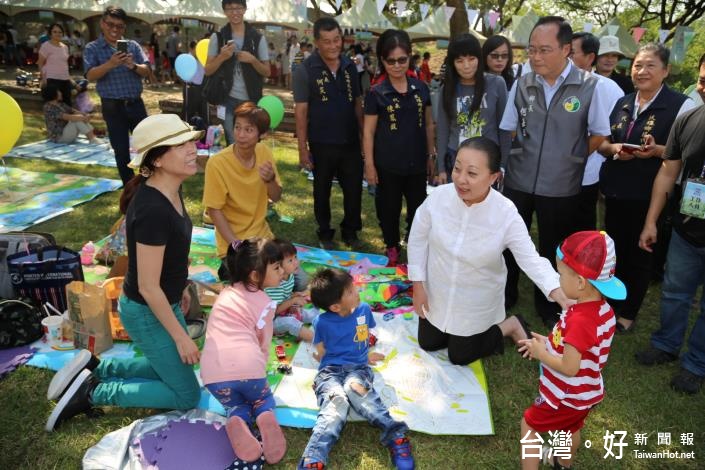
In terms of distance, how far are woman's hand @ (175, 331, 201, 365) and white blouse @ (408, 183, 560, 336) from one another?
1284 mm

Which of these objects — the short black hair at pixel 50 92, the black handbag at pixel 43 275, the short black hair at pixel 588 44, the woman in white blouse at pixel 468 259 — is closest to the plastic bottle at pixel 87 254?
the black handbag at pixel 43 275

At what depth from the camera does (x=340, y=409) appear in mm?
2621

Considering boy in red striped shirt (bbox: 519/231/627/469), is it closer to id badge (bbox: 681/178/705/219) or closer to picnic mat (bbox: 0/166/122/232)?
id badge (bbox: 681/178/705/219)

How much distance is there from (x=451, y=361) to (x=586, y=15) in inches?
1076

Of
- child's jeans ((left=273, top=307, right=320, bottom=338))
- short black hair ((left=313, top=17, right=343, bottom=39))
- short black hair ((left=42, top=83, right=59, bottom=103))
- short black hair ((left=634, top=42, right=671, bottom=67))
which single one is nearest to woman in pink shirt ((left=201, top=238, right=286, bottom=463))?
child's jeans ((left=273, top=307, right=320, bottom=338))

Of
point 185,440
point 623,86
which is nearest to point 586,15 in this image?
point 623,86

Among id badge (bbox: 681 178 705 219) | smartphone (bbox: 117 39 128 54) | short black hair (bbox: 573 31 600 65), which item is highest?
short black hair (bbox: 573 31 600 65)

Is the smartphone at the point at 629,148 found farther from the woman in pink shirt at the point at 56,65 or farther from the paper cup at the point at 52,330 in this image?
the woman in pink shirt at the point at 56,65

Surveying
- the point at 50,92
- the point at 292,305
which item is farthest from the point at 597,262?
the point at 50,92

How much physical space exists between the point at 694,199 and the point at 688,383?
1097mm

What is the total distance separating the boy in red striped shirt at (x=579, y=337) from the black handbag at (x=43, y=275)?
9.76ft

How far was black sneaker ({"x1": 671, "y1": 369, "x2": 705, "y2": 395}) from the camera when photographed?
119 inches

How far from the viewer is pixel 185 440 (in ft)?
8.29

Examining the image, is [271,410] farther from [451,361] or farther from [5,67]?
[5,67]
